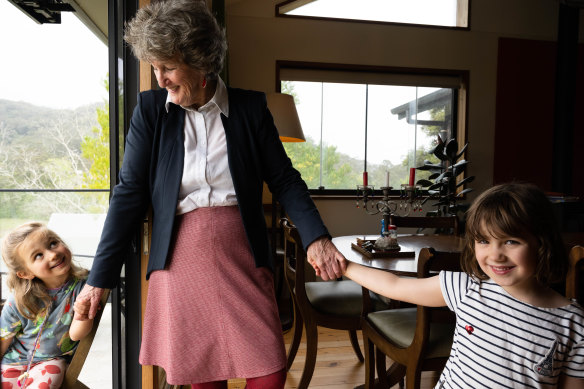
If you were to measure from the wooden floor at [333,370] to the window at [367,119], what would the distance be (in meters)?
1.76

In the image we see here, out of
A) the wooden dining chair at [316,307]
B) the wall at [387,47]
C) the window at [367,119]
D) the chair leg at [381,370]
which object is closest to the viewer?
the chair leg at [381,370]

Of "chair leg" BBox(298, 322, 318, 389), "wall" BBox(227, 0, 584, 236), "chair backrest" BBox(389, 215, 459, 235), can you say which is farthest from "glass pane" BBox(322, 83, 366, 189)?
"chair leg" BBox(298, 322, 318, 389)

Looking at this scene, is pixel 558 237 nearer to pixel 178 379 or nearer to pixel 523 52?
pixel 178 379

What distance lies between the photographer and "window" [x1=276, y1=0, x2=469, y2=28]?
13.6ft

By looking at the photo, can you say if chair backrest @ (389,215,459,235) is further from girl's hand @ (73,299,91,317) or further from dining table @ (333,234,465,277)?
girl's hand @ (73,299,91,317)

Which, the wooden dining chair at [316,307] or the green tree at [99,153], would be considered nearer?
the green tree at [99,153]

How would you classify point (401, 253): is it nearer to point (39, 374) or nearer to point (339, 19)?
point (39, 374)

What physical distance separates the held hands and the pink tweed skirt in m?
0.21

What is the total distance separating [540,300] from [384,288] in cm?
39

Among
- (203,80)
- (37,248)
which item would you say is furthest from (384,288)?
(37,248)

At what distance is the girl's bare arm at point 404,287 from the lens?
1.23 m

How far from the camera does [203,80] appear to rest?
1203mm

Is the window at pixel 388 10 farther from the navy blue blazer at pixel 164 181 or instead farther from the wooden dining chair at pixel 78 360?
the wooden dining chair at pixel 78 360

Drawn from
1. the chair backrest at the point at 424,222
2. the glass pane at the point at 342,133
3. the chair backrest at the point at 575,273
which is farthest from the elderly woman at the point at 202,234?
the glass pane at the point at 342,133
